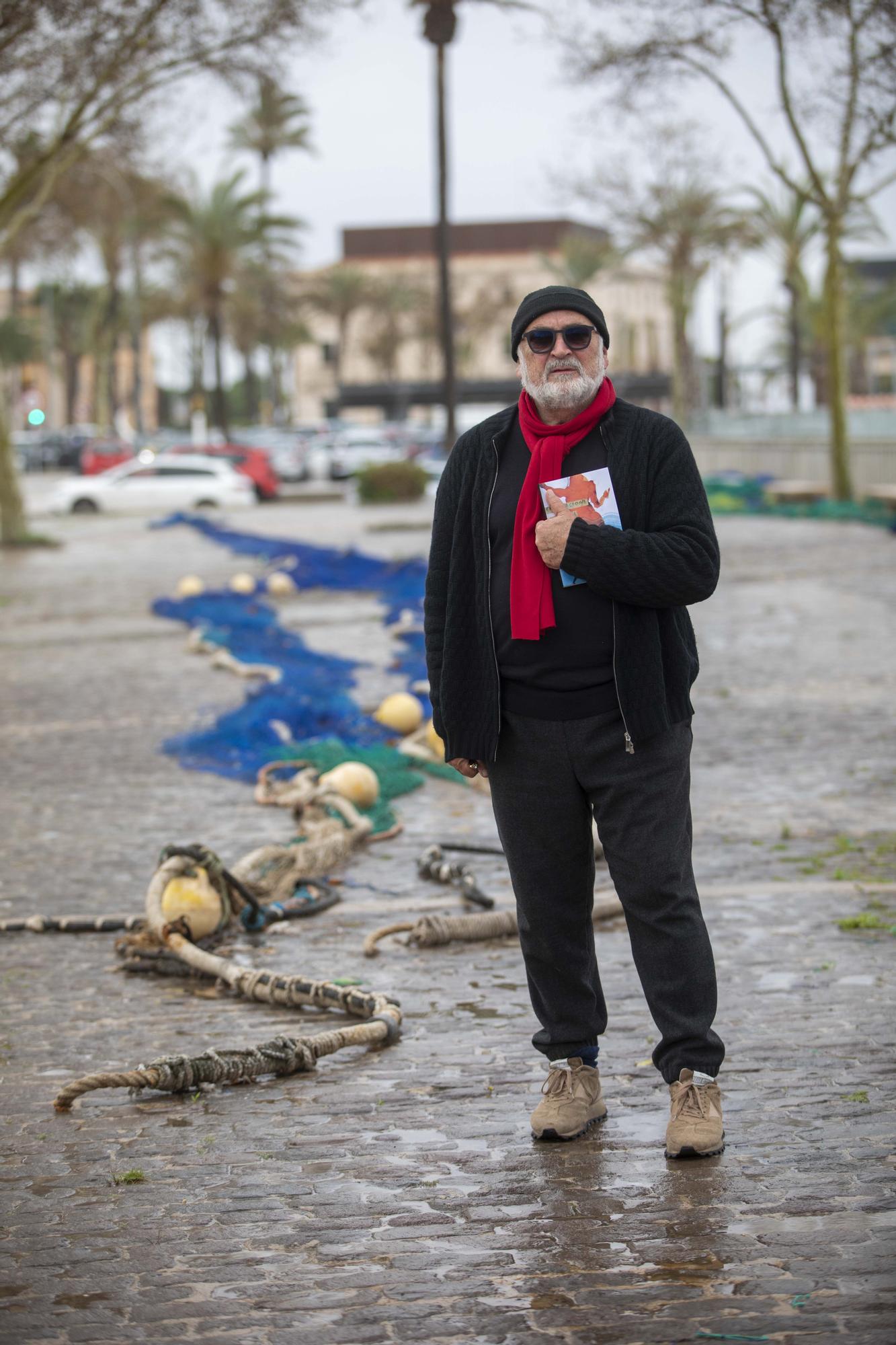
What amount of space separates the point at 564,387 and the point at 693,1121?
1758mm

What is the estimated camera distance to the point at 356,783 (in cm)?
795

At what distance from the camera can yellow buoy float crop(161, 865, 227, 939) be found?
5902 millimetres

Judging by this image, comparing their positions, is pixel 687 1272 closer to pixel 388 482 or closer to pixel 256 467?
pixel 388 482

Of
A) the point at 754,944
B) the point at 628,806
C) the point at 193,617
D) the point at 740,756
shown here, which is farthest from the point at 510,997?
the point at 193,617

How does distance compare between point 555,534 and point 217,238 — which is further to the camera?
point 217,238

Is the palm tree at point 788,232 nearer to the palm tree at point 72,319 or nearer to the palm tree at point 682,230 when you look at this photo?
the palm tree at point 682,230

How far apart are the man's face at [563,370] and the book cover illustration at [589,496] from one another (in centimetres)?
17

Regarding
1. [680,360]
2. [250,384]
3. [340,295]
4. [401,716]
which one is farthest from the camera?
[340,295]

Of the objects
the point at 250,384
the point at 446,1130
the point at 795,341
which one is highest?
the point at 250,384

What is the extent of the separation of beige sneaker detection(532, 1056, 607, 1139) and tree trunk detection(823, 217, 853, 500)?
2714 cm

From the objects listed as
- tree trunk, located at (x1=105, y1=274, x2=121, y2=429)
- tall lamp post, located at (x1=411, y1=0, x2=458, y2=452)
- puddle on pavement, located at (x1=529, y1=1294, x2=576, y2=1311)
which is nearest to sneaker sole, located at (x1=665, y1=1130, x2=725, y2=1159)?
puddle on pavement, located at (x1=529, y1=1294, x2=576, y2=1311)

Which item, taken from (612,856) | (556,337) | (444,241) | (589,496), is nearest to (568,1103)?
(612,856)

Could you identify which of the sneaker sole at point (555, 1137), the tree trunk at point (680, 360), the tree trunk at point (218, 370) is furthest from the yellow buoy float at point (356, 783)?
the tree trunk at point (218, 370)

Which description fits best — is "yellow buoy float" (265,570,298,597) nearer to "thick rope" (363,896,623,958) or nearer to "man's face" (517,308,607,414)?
"thick rope" (363,896,623,958)
